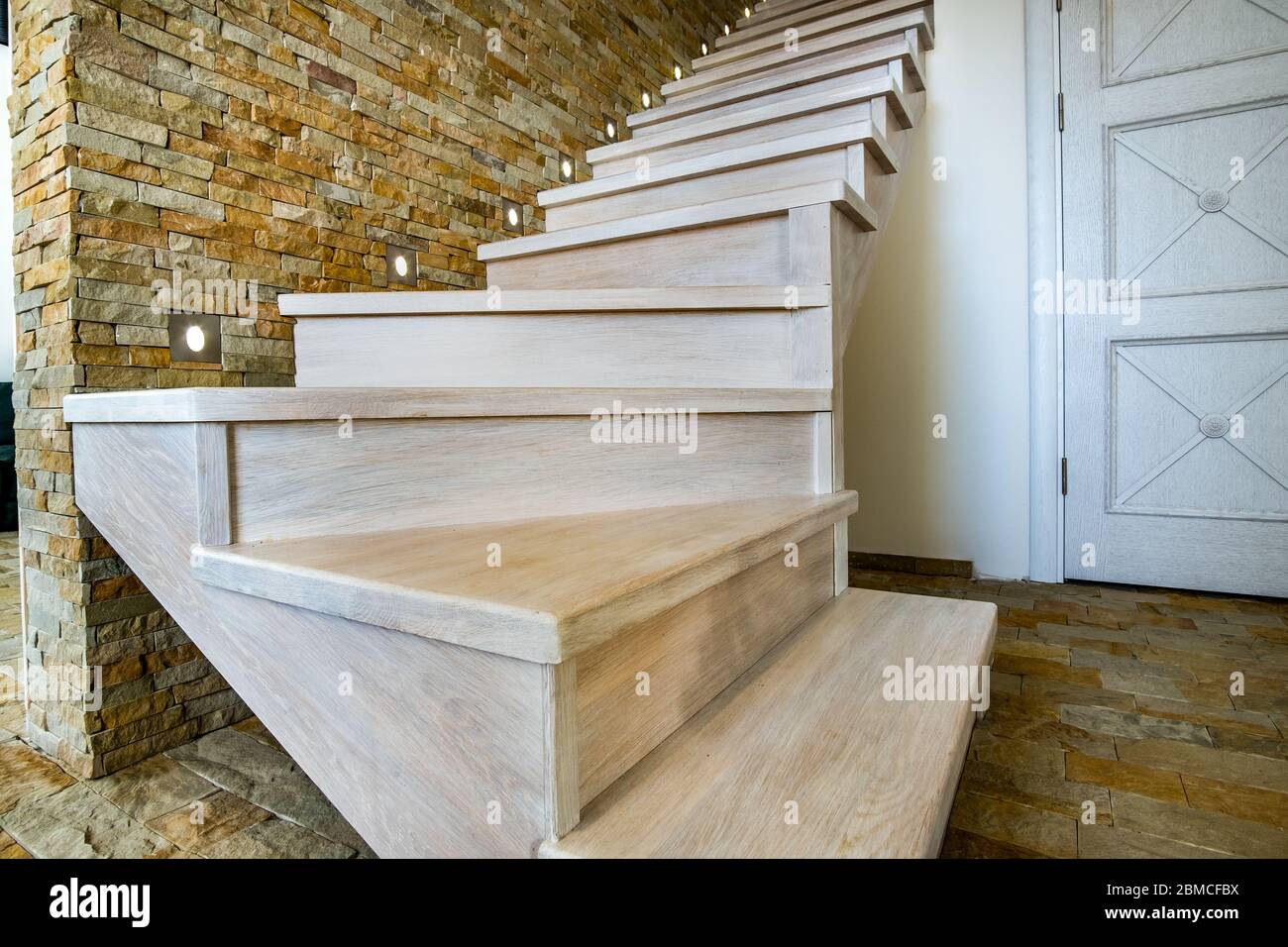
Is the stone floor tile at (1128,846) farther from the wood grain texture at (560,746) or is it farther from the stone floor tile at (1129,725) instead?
the wood grain texture at (560,746)

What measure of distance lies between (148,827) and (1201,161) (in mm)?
3044

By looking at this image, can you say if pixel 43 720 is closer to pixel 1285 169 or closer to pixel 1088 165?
pixel 1088 165

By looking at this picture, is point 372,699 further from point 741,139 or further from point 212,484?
point 741,139

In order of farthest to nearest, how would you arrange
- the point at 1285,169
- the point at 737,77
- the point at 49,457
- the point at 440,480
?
the point at 737,77 < the point at 1285,169 < the point at 49,457 < the point at 440,480

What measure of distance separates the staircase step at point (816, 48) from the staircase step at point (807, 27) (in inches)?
1.0

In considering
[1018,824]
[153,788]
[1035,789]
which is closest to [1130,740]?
[1035,789]

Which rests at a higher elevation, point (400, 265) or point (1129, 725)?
point (400, 265)

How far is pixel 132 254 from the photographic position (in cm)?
127

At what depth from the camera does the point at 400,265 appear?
5.76ft

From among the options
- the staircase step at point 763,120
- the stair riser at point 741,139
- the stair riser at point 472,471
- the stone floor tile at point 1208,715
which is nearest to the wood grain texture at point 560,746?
the stair riser at point 472,471

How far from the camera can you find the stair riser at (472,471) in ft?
2.76

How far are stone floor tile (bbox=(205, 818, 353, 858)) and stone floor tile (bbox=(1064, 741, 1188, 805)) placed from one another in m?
1.08

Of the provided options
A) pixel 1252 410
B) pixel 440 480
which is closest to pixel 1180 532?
pixel 1252 410

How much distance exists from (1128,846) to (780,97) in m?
2.20
